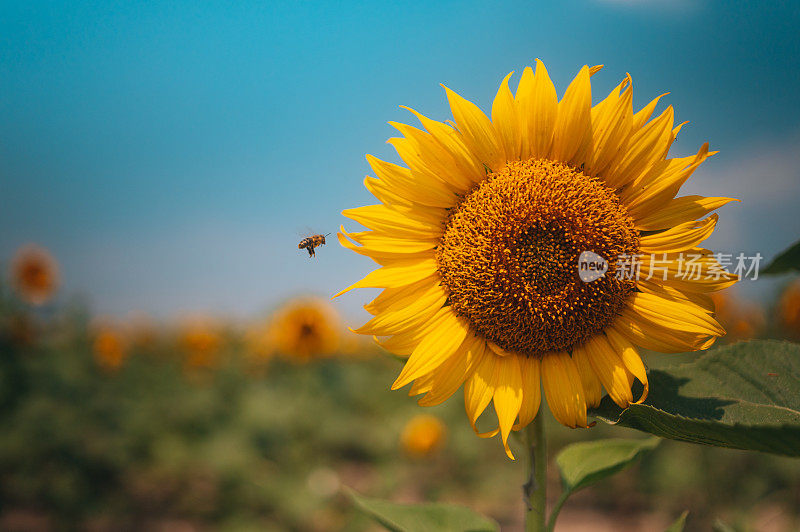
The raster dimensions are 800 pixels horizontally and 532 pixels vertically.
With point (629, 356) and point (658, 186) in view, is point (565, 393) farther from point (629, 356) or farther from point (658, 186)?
point (658, 186)

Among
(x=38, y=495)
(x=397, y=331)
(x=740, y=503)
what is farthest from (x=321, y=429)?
(x=397, y=331)

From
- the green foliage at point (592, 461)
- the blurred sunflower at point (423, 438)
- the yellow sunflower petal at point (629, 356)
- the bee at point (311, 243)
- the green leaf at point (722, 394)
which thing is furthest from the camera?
the blurred sunflower at point (423, 438)

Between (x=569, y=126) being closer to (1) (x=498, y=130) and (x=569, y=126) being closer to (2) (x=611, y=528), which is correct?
(1) (x=498, y=130)

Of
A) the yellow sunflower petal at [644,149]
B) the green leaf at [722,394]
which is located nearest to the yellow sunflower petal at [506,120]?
the yellow sunflower petal at [644,149]

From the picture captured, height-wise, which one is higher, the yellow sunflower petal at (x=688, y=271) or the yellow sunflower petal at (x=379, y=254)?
the yellow sunflower petal at (x=379, y=254)

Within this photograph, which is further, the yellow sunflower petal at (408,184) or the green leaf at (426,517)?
the green leaf at (426,517)

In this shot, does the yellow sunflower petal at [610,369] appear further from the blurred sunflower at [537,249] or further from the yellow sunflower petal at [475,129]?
the yellow sunflower petal at [475,129]

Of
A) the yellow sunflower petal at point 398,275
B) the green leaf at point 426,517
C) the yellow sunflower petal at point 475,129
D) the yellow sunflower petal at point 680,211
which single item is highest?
the yellow sunflower petal at point 475,129

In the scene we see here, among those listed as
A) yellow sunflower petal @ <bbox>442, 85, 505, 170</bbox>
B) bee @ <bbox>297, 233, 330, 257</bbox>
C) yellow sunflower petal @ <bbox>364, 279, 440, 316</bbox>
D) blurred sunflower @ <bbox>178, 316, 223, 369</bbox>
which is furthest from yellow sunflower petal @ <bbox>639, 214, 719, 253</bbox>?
blurred sunflower @ <bbox>178, 316, 223, 369</bbox>
